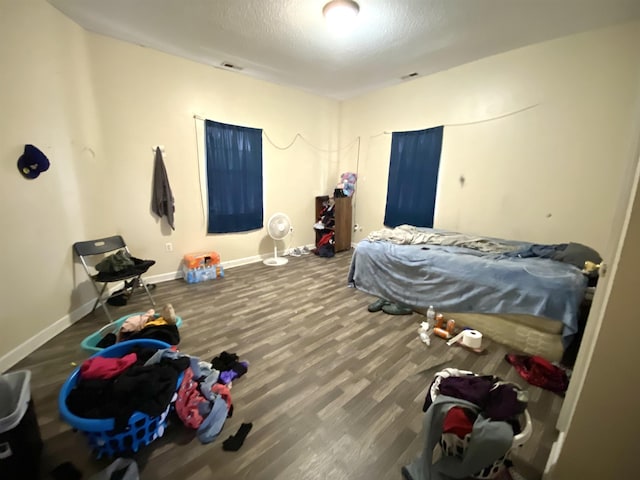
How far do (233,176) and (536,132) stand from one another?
371 centimetres

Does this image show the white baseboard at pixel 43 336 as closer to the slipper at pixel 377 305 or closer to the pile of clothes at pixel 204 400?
the pile of clothes at pixel 204 400

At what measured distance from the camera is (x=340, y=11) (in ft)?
6.77

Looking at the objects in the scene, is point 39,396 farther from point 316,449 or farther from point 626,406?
point 626,406

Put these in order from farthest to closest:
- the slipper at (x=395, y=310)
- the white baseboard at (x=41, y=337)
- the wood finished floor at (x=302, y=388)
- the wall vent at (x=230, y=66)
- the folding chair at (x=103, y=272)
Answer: the wall vent at (x=230, y=66) → the slipper at (x=395, y=310) → the folding chair at (x=103, y=272) → the white baseboard at (x=41, y=337) → the wood finished floor at (x=302, y=388)

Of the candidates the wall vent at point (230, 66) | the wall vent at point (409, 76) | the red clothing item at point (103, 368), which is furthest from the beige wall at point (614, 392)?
the wall vent at point (230, 66)

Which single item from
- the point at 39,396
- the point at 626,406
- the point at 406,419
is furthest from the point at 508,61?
the point at 39,396

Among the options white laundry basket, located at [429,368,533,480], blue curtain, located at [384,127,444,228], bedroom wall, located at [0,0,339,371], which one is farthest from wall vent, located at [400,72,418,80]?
white laundry basket, located at [429,368,533,480]

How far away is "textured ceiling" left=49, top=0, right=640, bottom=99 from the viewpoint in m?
2.11

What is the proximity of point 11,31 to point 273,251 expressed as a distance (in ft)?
11.1

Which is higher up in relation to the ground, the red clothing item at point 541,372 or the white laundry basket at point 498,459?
the white laundry basket at point 498,459

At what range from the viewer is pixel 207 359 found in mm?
1941

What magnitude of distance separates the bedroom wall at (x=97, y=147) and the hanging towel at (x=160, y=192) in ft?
0.29

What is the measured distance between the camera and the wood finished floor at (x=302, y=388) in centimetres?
125

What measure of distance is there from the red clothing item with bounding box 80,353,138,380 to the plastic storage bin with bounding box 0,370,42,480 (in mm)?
201
